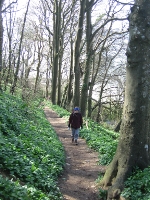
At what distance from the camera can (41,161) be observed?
692cm

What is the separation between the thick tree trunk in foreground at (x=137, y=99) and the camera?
19.8ft

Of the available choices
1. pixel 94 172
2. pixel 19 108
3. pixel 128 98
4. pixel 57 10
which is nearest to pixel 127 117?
pixel 128 98

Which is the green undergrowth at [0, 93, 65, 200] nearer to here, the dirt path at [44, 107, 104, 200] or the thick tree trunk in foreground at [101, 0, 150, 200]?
the dirt path at [44, 107, 104, 200]

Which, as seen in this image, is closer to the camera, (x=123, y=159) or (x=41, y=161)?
(x=123, y=159)

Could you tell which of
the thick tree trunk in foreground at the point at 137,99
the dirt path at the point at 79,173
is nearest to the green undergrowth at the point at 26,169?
the dirt path at the point at 79,173

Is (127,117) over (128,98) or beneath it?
beneath

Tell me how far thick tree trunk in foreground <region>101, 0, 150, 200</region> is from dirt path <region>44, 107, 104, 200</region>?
2.61 ft

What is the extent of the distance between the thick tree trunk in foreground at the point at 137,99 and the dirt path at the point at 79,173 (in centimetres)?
79

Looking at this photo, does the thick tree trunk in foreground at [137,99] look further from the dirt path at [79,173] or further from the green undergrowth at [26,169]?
the green undergrowth at [26,169]

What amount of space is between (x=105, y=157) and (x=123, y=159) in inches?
102

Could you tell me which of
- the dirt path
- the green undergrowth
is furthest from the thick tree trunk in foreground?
the green undergrowth

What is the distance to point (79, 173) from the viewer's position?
7824mm

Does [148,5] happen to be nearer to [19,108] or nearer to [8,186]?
[8,186]

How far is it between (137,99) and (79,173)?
3.24 metres
